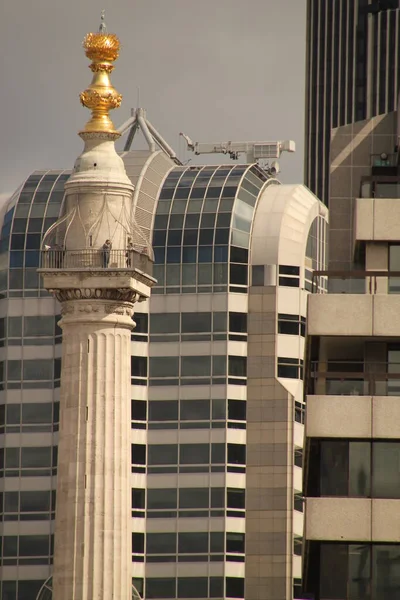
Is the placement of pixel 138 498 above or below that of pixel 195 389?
below

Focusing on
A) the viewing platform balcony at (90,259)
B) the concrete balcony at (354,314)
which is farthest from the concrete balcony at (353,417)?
the viewing platform balcony at (90,259)

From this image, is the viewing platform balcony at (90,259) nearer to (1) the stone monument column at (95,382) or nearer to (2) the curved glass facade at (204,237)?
(1) the stone monument column at (95,382)

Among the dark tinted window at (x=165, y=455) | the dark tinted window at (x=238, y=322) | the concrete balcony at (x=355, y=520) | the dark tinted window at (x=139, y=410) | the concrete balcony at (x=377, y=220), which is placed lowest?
the concrete balcony at (x=355, y=520)

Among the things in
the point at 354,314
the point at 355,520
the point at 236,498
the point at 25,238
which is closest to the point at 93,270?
the point at 354,314

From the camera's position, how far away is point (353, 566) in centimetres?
8069

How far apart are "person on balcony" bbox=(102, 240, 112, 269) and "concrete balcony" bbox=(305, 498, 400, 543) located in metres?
32.8

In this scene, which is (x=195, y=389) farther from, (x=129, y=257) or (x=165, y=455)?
(x=129, y=257)

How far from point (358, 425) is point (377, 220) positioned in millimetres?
8868

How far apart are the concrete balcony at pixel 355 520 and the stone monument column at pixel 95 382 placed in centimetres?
2937

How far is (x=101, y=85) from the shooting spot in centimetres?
11750

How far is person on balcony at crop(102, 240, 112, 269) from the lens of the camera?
111750 mm

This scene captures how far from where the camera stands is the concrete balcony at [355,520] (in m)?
80.6

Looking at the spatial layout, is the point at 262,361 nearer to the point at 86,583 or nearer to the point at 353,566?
the point at 86,583

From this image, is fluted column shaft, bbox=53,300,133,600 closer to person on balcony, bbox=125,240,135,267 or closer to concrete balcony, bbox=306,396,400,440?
person on balcony, bbox=125,240,135,267
